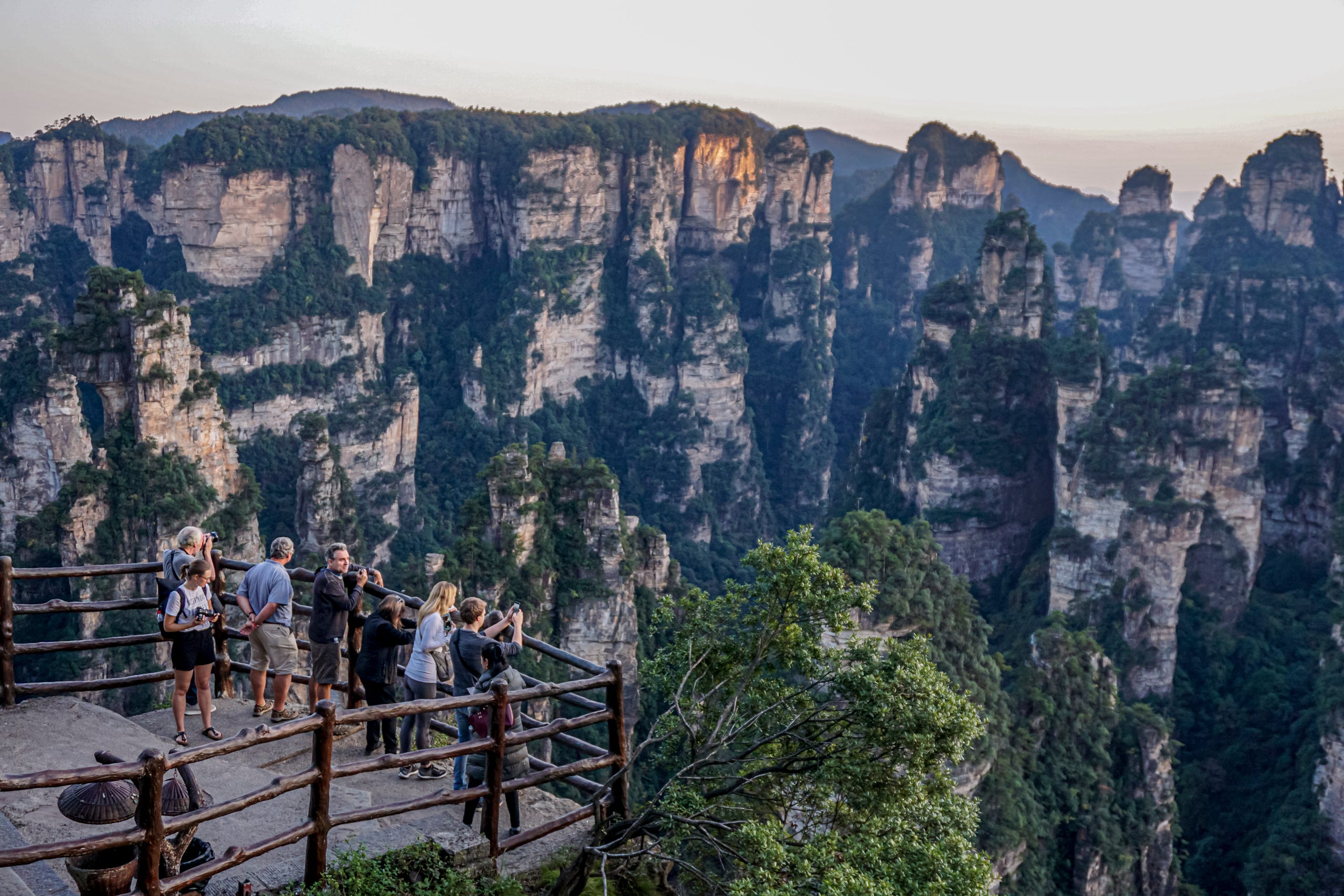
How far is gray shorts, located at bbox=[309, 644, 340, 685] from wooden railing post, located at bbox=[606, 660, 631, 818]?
9.08 feet

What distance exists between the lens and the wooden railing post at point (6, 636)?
934cm

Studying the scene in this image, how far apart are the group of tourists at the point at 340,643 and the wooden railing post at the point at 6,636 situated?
4.02ft

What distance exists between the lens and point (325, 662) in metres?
9.92

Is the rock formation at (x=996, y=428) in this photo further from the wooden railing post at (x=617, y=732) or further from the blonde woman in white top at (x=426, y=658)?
the blonde woman in white top at (x=426, y=658)

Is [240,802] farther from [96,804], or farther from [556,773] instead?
[556,773]

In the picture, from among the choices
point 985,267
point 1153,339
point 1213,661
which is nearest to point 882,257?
point 1153,339

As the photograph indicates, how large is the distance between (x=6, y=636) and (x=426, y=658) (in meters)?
3.65

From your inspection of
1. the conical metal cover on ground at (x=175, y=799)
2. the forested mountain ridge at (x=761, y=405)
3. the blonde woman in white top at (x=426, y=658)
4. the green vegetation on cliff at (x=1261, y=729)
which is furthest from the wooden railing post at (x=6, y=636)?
the green vegetation on cliff at (x=1261, y=729)

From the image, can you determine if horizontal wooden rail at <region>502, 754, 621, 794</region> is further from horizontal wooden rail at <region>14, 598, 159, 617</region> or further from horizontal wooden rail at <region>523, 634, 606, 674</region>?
horizontal wooden rail at <region>14, 598, 159, 617</region>

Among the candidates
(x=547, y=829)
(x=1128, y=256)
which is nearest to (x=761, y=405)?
(x=1128, y=256)

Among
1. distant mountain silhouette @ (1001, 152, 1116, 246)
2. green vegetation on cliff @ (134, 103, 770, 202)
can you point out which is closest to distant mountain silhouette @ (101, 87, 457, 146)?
green vegetation on cliff @ (134, 103, 770, 202)

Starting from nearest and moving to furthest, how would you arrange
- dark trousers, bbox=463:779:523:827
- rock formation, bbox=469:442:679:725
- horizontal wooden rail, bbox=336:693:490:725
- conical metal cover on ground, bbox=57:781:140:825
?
conical metal cover on ground, bbox=57:781:140:825 → horizontal wooden rail, bbox=336:693:490:725 → dark trousers, bbox=463:779:523:827 → rock formation, bbox=469:442:679:725

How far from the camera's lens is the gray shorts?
32.5ft

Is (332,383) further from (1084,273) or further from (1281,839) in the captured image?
(1084,273)
